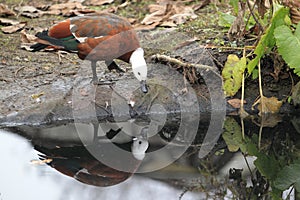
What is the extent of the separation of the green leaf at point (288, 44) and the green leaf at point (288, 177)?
0.94m

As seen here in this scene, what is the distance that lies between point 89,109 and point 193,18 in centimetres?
203

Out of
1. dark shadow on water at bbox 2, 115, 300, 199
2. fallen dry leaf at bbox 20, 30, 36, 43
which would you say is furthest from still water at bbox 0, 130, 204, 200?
fallen dry leaf at bbox 20, 30, 36, 43

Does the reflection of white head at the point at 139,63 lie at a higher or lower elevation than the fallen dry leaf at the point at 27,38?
higher

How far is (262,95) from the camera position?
5617mm

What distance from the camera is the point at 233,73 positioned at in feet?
18.1

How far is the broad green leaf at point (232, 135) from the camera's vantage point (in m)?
5.06

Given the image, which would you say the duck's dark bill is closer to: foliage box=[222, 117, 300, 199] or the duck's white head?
the duck's white head

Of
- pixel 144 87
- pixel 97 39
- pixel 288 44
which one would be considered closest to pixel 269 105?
pixel 288 44

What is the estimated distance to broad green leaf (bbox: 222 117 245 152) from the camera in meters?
5.06

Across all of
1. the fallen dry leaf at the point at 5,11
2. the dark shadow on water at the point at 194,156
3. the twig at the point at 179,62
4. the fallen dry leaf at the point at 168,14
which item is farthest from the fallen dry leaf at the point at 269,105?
the fallen dry leaf at the point at 5,11

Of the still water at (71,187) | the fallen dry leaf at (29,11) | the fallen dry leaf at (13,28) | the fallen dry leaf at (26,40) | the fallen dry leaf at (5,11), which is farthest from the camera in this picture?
the fallen dry leaf at (29,11)

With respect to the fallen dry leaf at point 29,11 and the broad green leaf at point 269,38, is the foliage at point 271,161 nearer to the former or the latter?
the broad green leaf at point 269,38

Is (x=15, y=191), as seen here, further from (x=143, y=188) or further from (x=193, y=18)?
(x=193, y=18)

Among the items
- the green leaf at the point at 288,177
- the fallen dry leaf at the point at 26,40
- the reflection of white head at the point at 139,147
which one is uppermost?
the green leaf at the point at 288,177
